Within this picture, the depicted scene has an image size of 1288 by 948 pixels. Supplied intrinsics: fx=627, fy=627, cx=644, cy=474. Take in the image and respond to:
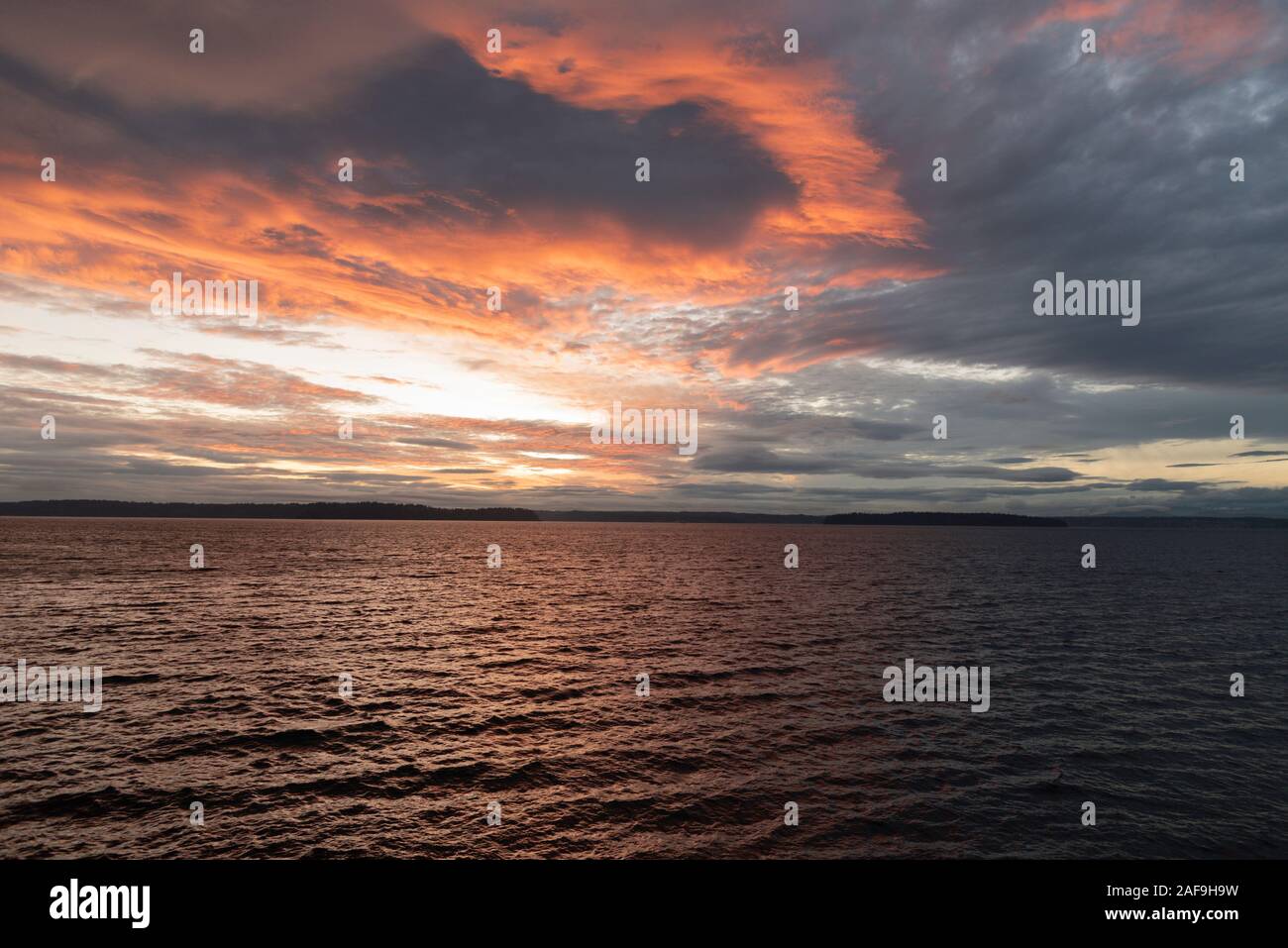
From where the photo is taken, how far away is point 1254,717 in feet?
109

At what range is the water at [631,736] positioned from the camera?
20.8 metres

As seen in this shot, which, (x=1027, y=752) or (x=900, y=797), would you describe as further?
(x=1027, y=752)

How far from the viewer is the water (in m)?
20.8

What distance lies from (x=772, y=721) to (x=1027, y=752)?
11190mm

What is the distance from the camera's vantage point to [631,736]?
29.5 metres

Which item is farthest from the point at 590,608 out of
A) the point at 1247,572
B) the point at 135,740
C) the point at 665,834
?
the point at 1247,572
